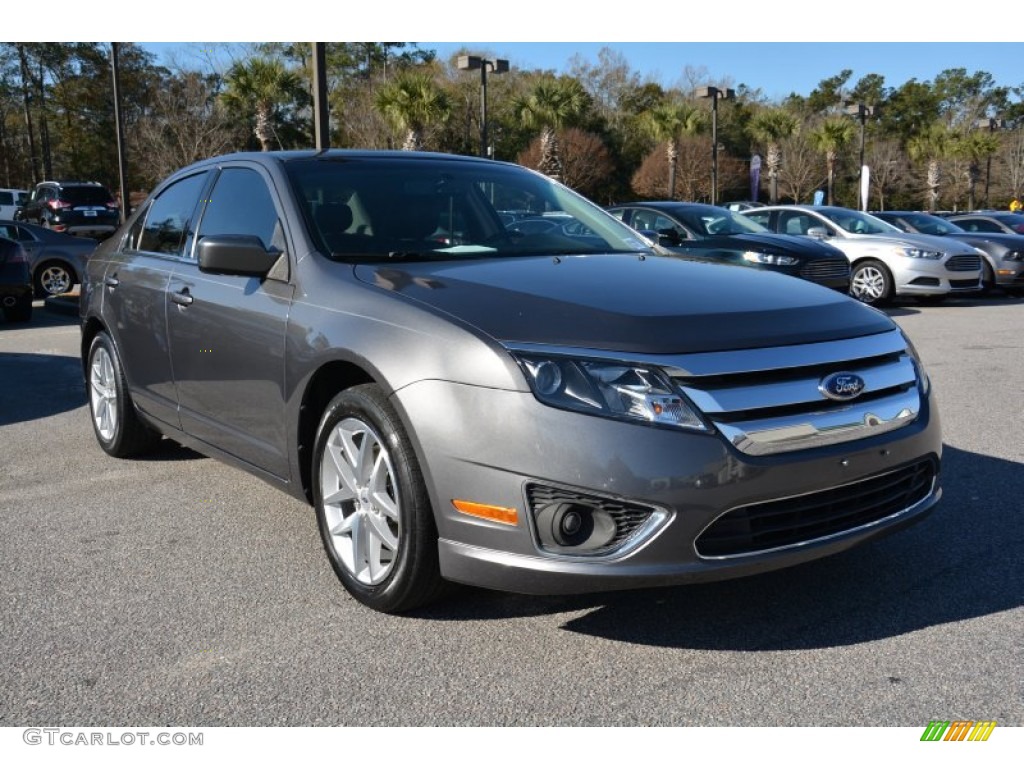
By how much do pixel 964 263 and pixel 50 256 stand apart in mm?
14027

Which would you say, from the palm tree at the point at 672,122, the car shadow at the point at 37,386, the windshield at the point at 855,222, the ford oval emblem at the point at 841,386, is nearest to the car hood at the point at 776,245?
the windshield at the point at 855,222

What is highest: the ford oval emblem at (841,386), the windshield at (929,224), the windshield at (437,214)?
the windshield at (437,214)

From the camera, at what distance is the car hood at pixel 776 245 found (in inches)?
479

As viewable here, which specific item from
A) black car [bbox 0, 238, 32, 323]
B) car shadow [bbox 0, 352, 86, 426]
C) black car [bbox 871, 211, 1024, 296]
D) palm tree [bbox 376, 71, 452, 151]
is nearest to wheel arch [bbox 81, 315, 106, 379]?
car shadow [bbox 0, 352, 86, 426]

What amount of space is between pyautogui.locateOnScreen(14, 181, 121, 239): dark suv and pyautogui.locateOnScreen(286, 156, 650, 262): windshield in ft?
77.4

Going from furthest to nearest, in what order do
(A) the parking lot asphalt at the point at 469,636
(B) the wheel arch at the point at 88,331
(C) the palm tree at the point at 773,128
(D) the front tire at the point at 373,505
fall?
(C) the palm tree at the point at 773,128 → (B) the wheel arch at the point at 88,331 → (D) the front tire at the point at 373,505 → (A) the parking lot asphalt at the point at 469,636

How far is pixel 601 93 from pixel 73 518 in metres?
66.3

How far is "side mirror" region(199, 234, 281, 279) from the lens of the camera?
382cm

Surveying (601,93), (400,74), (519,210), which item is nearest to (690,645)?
(519,210)

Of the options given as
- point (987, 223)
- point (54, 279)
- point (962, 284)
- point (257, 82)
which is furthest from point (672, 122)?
point (54, 279)

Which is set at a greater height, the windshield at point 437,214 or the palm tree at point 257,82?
the palm tree at point 257,82

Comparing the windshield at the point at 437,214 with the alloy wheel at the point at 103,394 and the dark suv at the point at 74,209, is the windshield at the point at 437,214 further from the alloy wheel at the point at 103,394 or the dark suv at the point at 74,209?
the dark suv at the point at 74,209

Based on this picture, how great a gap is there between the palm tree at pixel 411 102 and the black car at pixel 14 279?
46.9ft

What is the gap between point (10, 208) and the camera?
114ft
